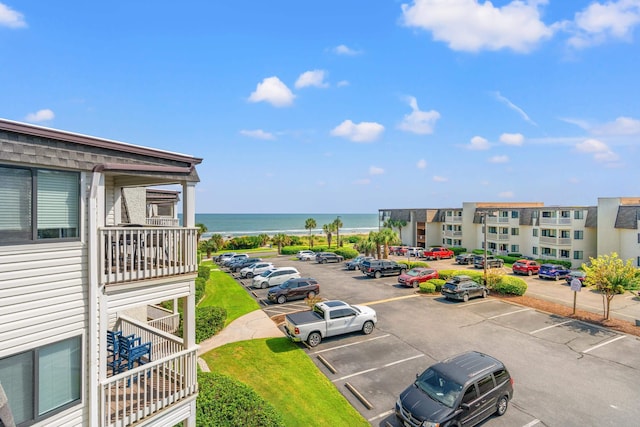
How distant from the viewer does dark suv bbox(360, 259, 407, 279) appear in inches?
1403

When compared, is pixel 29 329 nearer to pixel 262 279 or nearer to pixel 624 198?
pixel 262 279

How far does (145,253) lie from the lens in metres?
7.27

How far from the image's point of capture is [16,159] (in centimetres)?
553

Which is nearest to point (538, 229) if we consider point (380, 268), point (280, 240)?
point (380, 268)

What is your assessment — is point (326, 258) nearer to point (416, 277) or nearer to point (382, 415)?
point (416, 277)

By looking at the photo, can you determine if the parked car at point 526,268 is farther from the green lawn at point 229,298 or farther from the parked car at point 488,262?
the green lawn at point 229,298

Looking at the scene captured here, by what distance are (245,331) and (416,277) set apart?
17.3m

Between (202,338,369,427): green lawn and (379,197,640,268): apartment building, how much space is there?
2233 centimetres

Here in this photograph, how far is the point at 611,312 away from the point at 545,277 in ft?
40.5

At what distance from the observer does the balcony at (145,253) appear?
269 inches

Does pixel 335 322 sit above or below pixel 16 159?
below

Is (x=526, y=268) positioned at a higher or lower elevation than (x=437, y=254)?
higher

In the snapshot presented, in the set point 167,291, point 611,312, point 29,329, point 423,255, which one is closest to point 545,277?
point 611,312

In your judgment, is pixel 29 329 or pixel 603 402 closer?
pixel 29 329
